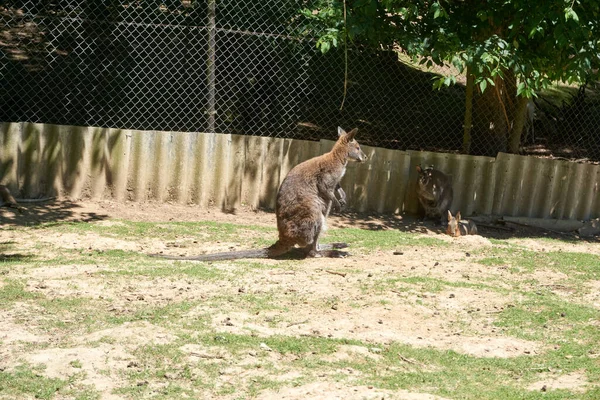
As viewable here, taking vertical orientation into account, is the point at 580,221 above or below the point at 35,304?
above

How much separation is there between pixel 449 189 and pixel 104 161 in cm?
439

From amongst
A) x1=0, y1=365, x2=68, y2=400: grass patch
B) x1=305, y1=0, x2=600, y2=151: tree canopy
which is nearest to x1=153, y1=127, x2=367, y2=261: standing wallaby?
x1=305, y1=0, x2=600, y2=151: tree canopy

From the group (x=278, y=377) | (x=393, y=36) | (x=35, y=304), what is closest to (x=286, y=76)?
(x=393, y=36)

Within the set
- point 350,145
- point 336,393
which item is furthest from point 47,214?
point 336,393

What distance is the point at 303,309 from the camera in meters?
6.36

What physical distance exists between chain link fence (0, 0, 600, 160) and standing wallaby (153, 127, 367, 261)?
2.10 metres

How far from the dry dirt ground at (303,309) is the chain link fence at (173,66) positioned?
1.81 metres

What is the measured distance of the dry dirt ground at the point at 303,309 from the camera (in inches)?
197

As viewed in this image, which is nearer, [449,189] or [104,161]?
[104,161]

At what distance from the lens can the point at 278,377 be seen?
4.96 meters

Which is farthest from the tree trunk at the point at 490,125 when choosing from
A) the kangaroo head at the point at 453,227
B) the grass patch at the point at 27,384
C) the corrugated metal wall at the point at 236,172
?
the grass patch at the point at 27,384

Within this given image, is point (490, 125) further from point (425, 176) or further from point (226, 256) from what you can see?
point (226, 256)

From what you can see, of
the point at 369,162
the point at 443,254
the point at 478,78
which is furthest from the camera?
the point at 369,162

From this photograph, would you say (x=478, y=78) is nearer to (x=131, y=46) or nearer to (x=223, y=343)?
(x=131, y=46)
